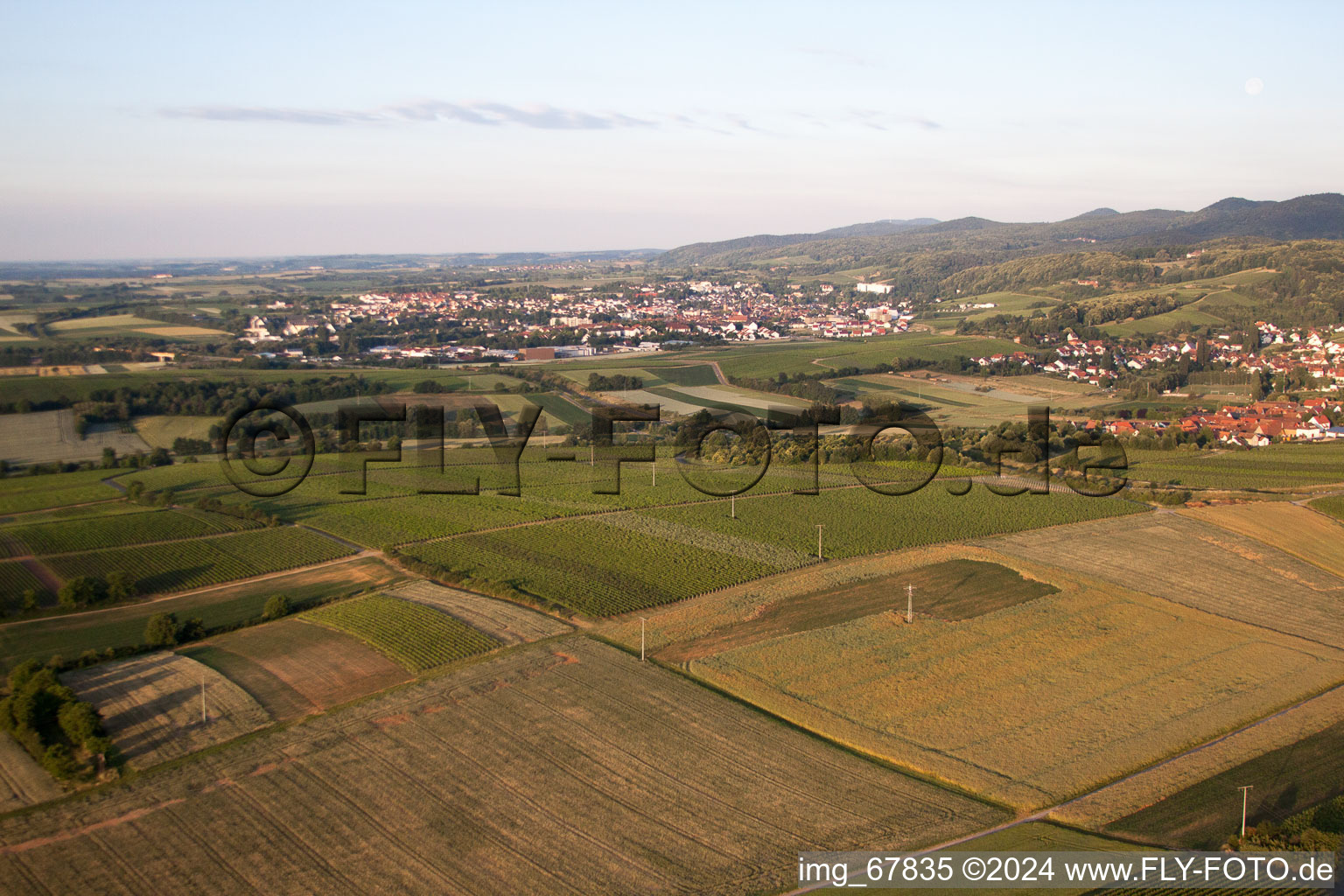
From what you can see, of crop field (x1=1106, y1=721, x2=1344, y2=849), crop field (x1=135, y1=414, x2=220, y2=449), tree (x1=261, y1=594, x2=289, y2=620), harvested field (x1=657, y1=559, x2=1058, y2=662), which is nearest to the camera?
crop field (x1=1106, y1=721, x2=1344, y2=849)

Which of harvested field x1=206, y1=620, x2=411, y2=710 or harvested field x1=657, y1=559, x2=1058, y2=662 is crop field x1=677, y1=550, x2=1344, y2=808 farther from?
harvested field x1=206, y1=620, x2=411, y2=710

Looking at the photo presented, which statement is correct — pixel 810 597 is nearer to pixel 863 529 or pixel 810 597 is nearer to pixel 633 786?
pixel 863 529

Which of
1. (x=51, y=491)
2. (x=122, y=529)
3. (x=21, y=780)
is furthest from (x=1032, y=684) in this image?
(x=51, y=491)

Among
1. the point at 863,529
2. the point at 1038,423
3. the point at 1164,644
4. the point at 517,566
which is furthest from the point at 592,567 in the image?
the point at 1038,423

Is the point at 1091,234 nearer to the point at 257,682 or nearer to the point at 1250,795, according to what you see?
the point at 1250,795

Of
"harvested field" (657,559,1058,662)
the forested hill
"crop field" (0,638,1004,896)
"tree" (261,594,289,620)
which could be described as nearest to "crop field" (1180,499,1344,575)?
"harvested field" (657,559,1058,662)
